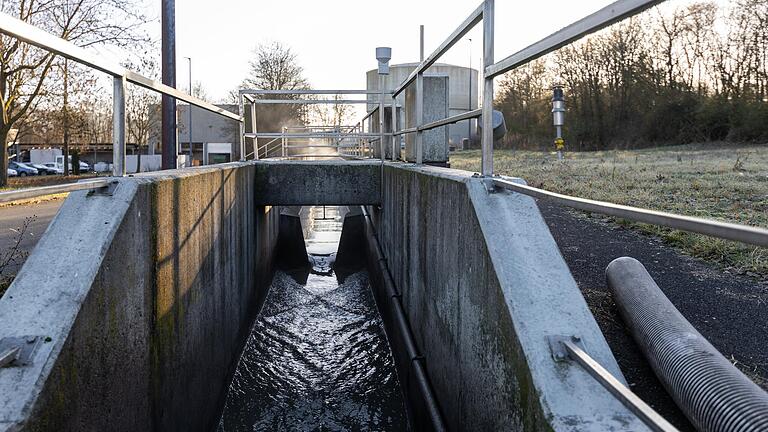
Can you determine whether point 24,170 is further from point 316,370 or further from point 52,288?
point 52,288

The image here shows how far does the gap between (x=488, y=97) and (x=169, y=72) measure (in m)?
8.79

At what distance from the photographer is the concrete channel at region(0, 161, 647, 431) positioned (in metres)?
2.35

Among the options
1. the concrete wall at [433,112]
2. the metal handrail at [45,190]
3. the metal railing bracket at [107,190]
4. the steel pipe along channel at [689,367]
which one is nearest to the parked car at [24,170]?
the concrete wall at [433,112]

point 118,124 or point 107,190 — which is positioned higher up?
point 118,124

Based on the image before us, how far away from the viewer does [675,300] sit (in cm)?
439

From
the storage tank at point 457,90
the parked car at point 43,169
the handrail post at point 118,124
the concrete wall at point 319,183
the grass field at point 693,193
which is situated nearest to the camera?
the handrail post at point 118,124

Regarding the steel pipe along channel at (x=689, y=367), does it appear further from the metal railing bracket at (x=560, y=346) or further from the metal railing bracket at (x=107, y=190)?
the metal railing bracket at (x=107, y=190)

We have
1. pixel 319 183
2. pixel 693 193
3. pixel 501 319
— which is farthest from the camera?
pixel 319 183

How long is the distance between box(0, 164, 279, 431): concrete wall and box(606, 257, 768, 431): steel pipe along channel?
238 cm

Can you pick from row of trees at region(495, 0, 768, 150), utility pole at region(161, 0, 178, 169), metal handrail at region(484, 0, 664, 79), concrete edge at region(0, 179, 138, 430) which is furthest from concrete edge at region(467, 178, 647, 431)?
row of trees at region(495, 0, 768, 150)

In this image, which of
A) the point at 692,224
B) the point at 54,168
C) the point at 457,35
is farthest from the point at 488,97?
the point at 54,168

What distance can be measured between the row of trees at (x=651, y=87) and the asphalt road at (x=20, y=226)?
16.9m

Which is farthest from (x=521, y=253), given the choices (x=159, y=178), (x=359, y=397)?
(x=359, y=397)

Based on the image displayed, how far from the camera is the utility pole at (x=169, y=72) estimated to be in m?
11.2
